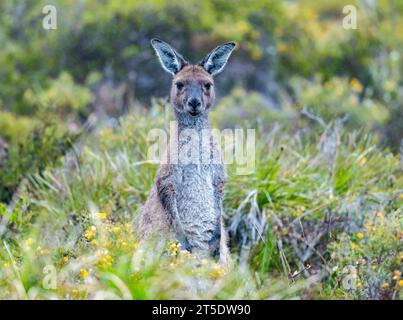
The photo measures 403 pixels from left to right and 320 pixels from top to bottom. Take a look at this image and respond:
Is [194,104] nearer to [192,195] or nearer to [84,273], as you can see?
[192,195]

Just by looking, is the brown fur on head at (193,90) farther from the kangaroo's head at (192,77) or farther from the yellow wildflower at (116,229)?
the yellow wildflower at (116,229)

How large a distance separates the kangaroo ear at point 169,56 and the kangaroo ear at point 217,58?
0.21m

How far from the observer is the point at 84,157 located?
34.3 feet

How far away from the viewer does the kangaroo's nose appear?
25.3 feet

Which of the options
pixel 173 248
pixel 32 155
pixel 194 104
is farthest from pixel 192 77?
pixel 32 155

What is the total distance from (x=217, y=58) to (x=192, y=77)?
16.1 inches

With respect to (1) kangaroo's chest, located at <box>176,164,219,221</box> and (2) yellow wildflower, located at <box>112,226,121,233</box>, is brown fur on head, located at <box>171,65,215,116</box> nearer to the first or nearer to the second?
(1) kangaroo's chest, located at <box>176,164,219,221</box>

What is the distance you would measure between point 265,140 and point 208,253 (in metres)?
3.20

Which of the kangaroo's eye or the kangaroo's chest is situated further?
the kangaroo's eye

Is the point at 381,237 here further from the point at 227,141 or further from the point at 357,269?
the point at 227,141

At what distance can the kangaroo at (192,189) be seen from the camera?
760cm

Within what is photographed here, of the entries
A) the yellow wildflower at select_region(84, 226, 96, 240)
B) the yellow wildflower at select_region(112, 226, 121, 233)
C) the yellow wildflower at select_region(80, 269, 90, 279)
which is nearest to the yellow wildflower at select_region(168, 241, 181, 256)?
Answer: the yellow wildflower at select_region(112, 226, 121, 233)

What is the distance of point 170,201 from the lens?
24.8 ft
